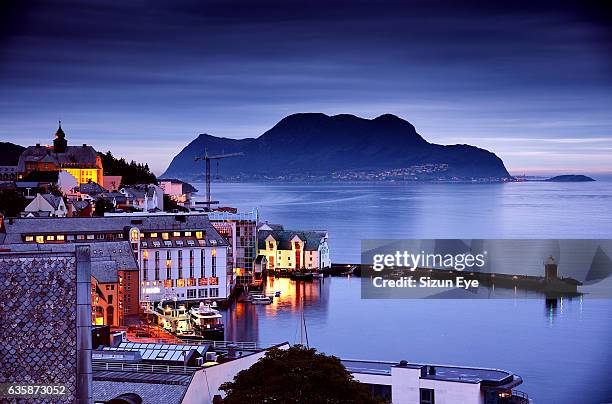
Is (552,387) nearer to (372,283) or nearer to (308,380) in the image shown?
(308,380)

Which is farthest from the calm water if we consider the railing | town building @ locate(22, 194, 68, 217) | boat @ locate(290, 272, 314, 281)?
the railing

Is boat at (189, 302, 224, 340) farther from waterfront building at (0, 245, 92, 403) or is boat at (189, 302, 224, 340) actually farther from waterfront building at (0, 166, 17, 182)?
waterfront building at (0, 166, 17, 182)

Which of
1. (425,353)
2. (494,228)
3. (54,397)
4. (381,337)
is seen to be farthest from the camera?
(494,228)

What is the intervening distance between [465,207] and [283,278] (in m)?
41.4

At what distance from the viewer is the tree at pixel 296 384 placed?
7180 millimetres

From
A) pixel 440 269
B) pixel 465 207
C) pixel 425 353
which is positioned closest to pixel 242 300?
pixel 425 353

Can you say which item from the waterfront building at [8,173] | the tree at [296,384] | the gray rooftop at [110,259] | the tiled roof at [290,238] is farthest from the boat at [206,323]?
the waterfront building at [8,173]

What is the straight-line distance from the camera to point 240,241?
28.4 metres

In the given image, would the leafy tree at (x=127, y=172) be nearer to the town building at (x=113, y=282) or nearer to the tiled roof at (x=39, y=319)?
the town building at (x=113, y=282)

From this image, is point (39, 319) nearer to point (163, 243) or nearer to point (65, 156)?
point (163, 243)

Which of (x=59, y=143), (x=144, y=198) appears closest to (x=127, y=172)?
(x=59, y=143)

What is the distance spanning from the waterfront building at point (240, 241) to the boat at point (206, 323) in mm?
6156

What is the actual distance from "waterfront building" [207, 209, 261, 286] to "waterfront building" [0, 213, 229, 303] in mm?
2735

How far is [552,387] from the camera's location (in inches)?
592
